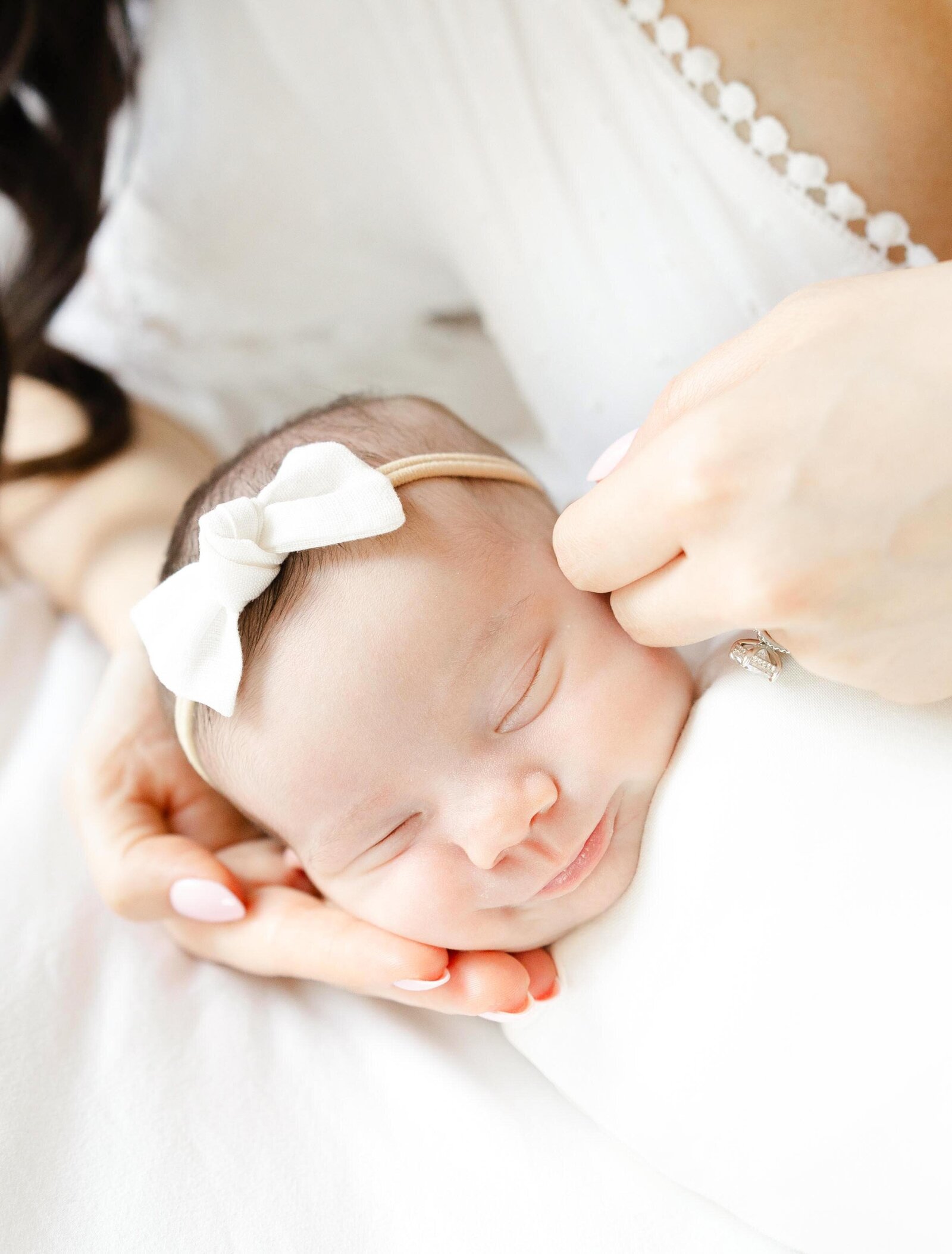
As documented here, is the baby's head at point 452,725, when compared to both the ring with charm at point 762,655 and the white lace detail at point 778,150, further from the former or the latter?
the white lace detail at point 778,150

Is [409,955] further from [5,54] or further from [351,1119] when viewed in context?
[5,54]

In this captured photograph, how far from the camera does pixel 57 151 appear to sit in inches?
73.0

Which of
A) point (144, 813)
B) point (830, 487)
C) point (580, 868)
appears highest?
point (830, 487)

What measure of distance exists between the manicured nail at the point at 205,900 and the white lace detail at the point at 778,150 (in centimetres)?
112

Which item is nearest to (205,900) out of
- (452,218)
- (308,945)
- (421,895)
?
(308,945)

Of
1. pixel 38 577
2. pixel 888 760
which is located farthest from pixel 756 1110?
pixel 38 577

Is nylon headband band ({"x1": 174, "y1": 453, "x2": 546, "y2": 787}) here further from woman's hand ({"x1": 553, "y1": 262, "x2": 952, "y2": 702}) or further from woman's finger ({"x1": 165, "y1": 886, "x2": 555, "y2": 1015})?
woman's hand ({"x1": 553, "y1": 262, "x2": 952, "y2": 702})

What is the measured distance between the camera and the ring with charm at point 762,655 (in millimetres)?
1048

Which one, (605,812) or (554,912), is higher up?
(605,812)

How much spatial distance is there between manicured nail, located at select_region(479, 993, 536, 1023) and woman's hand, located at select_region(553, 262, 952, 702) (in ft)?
1.73

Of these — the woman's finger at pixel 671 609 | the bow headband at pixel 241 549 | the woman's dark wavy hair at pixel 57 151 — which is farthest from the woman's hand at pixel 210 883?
the woman's dark wavy hair at pixel 57 151

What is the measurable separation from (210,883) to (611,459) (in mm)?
685

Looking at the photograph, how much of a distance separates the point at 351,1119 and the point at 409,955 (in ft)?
0.71

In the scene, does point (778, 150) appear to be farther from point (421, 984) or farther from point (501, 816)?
point (421, 984)
